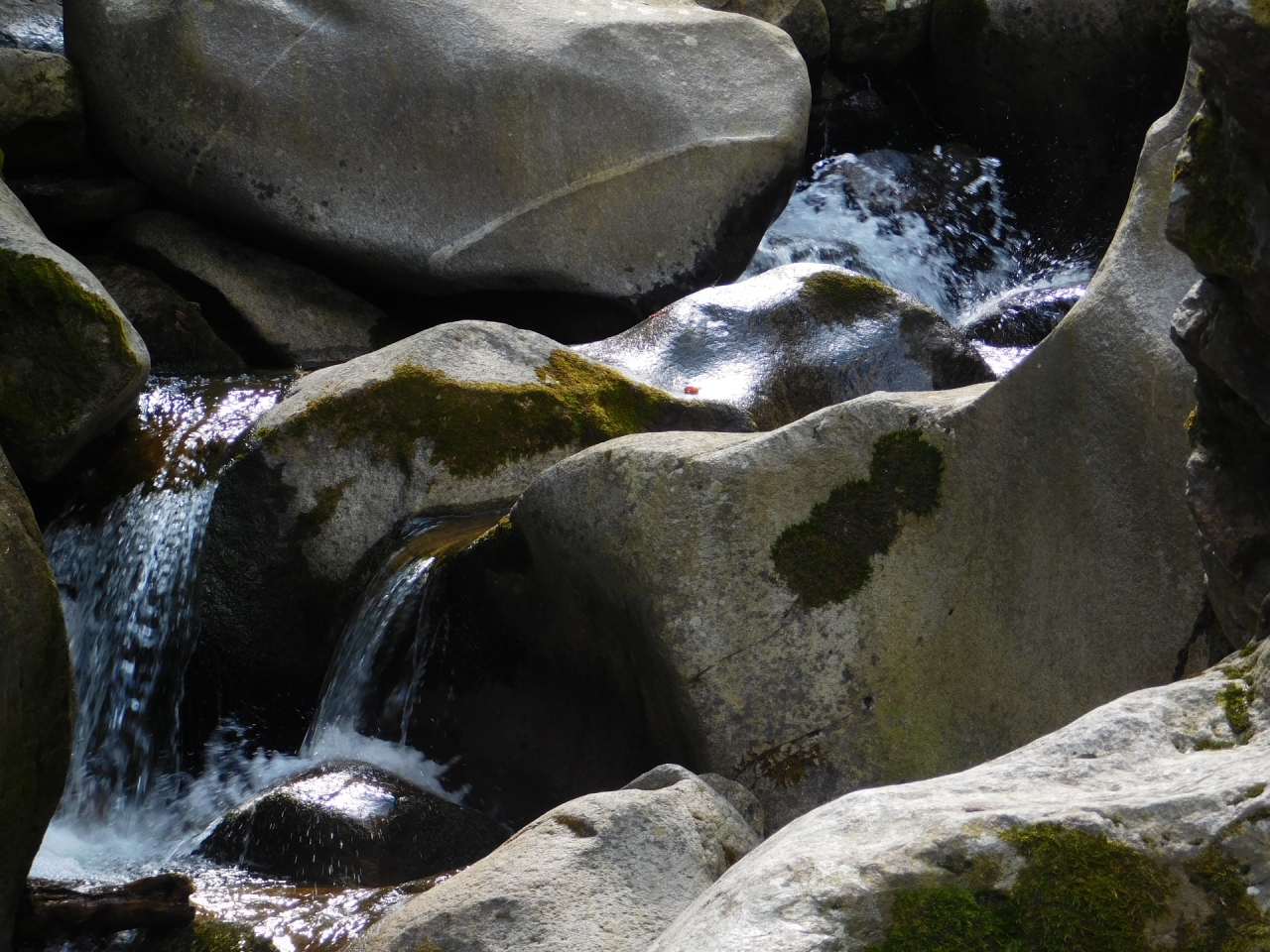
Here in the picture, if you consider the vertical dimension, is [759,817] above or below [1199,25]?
below

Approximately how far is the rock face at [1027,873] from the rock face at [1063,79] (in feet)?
32.8

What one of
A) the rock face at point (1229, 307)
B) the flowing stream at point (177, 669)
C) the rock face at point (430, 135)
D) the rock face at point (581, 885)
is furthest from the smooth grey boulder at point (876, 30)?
the rock face at point (581, 885)

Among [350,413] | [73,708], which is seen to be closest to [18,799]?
[73,708]

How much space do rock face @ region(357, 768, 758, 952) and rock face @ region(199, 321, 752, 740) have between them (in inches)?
106

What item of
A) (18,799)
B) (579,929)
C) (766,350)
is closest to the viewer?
(579,929)

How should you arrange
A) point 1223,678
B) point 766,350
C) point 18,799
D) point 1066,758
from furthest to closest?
point 766,350 → point 18,799 → point 1223,678 → point 1066,758

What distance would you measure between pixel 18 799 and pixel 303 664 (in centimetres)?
230

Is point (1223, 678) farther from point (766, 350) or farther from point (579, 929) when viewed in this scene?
point (766, 350)

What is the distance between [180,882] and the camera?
4.08 m

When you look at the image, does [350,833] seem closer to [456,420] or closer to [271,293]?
[456,420]

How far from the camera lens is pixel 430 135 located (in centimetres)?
867

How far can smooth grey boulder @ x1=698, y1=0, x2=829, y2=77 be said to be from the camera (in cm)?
1185

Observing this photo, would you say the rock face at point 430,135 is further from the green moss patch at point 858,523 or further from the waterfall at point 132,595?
the green moss patch at point 858,523

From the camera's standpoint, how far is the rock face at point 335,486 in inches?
232
